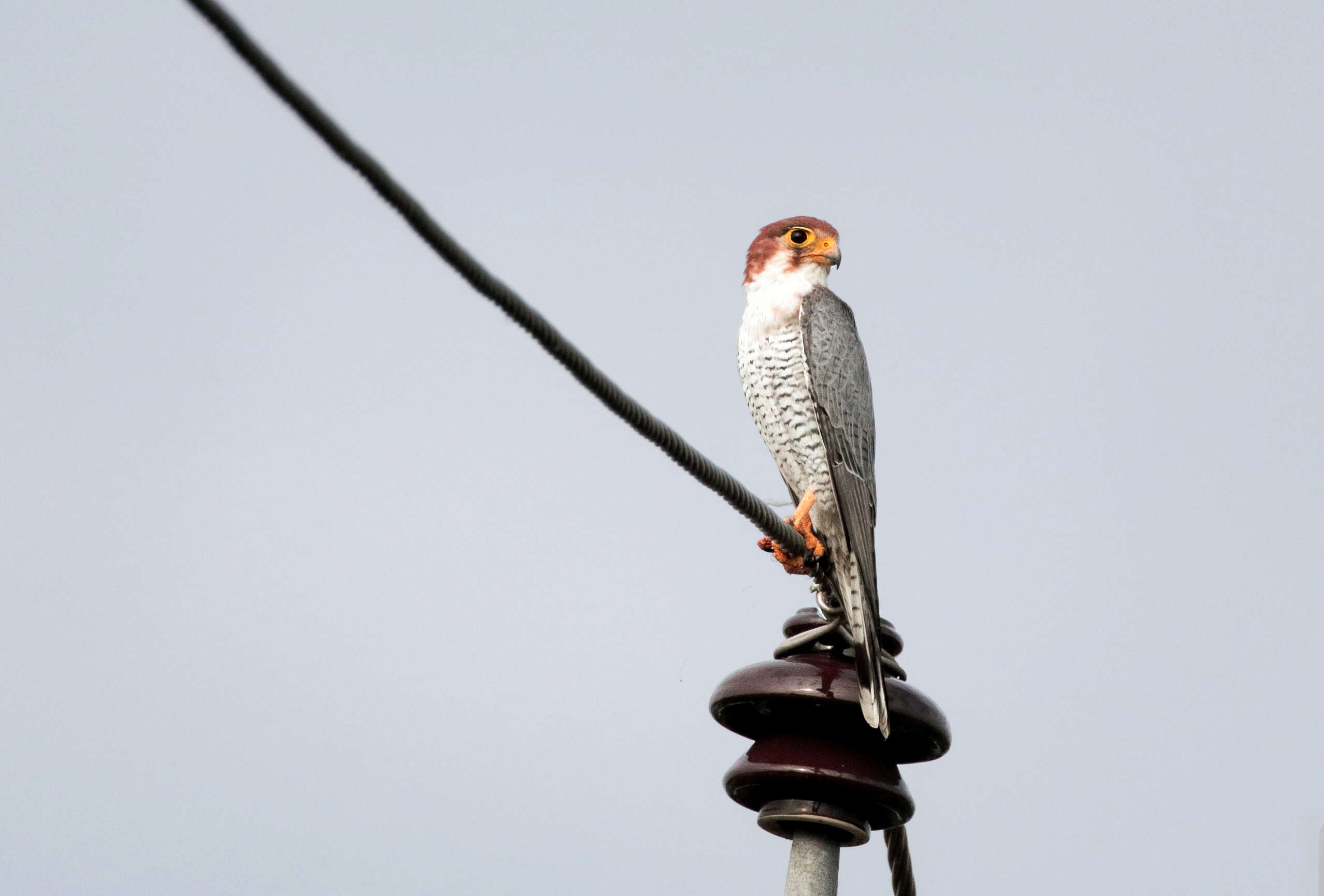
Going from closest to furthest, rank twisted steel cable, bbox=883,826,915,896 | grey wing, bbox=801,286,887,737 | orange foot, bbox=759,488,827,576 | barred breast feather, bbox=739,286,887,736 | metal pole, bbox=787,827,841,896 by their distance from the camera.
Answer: metal pole, bbox=787,827,841,896 → twisted steel cable, bbox=883,826,915,896 → orange foot, bbox=759,488,827,576 → grey wing, bbox=801,286,887,737 → barred breast feather, bbox=739,286,887,736

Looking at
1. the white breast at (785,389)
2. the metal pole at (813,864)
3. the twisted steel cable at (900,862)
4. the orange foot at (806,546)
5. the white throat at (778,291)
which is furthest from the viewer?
the white throat at (778,291)

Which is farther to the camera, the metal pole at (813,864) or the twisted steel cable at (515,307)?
the metal pole at (813,864)

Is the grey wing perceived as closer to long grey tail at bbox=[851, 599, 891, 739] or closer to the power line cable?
long grey tail at bbox=[851, 599, 891, 739]

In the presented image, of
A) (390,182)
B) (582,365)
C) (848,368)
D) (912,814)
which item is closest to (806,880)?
(912,814)

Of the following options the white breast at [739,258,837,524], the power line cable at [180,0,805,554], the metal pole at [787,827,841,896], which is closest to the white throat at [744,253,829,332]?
the white breast at [739,258,837,524]

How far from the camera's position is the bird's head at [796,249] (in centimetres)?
751

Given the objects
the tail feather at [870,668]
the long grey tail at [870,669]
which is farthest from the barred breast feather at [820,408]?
the long grey tail at [870,669]

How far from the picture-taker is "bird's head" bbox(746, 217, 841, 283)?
751 cm

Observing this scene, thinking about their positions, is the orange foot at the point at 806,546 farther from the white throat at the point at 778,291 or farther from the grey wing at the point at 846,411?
the white throat at the point at 778,291

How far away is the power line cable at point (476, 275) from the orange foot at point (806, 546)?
1209 mm

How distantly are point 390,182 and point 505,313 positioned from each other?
0.52 meters

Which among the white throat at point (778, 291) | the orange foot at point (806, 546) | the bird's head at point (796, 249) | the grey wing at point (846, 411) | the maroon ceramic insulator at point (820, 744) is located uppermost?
the bird's head at point (796, 249)

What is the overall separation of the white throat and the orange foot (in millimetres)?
978

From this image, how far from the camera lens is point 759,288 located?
7441 millimetres
